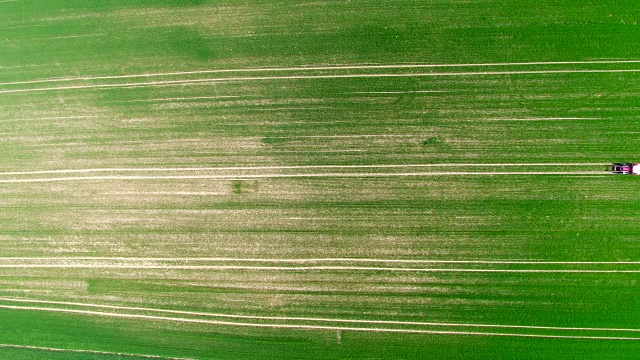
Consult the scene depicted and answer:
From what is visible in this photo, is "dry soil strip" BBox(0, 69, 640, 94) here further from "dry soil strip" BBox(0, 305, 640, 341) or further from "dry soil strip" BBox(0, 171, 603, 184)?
"dry soil strip" BBox(0, 305, 640, 341)

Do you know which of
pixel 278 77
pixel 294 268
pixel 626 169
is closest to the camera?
pixel 626 169

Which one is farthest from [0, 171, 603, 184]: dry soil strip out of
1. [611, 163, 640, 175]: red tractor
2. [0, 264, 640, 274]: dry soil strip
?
[0, 264, 640, 274]: dry soil strip

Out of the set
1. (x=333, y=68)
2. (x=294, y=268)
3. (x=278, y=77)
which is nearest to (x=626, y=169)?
(x=333, y=68)

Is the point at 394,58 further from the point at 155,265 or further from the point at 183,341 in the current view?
the point at 183,341

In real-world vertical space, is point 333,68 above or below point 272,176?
above

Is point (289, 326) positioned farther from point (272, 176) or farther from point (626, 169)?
point (626, 169)

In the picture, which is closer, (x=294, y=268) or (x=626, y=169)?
(x=626, y=169)

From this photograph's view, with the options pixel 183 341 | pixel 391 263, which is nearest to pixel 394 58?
pixel 391 263
